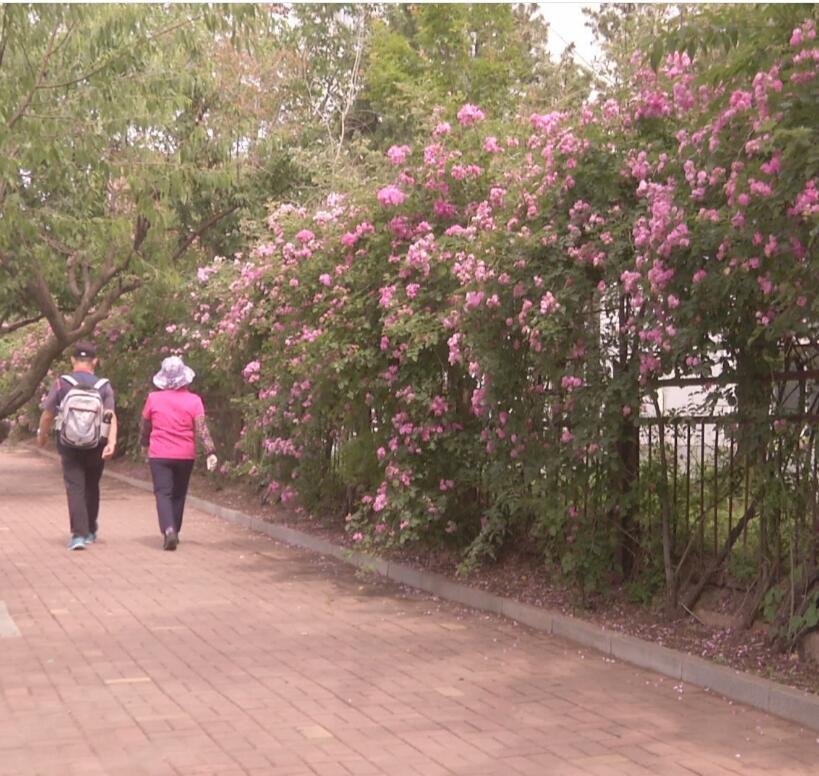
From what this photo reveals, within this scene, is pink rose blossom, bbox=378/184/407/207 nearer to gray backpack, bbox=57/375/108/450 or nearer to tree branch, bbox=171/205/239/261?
gray backpack, bbox=57/375/108/450

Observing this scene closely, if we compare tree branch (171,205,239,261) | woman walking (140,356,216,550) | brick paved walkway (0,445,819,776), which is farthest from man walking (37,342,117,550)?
tree branch (171,205,239,261)

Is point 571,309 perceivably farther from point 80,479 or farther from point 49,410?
point 49,410

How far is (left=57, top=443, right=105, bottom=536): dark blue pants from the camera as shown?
12617 mm

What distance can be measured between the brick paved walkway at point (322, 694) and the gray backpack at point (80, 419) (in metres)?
1.89

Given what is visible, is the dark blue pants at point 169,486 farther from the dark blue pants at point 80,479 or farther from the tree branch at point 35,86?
the tree branch at point 35,86

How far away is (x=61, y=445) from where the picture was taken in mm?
12633

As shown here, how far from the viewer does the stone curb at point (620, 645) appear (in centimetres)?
648

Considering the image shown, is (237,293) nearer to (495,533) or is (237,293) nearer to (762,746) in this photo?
(495,533)

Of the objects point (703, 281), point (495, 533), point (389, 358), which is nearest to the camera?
point (703, 281)

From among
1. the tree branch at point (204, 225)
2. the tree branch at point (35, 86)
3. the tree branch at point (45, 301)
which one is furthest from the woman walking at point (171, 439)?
the tree branch at point (204, 225)

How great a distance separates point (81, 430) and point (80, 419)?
104 millimetres

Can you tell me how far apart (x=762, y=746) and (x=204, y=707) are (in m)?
2.68

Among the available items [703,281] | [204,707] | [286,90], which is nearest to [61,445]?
[204,707]

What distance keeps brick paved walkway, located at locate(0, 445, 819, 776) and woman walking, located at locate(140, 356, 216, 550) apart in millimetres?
2039
